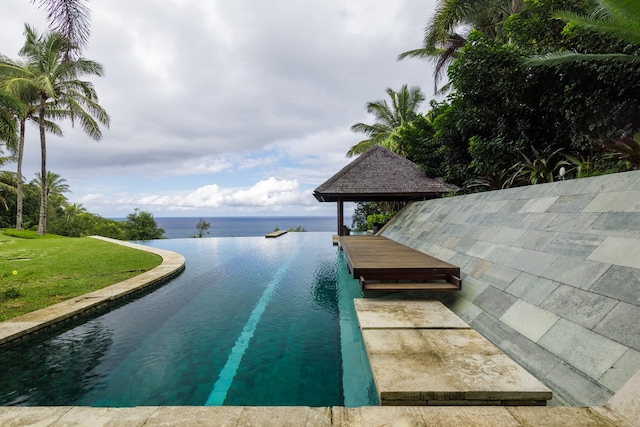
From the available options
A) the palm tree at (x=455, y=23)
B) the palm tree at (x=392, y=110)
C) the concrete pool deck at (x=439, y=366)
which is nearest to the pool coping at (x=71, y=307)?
the concrete pool deck at (x=439, y=366)

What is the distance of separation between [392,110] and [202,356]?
23.7 metres

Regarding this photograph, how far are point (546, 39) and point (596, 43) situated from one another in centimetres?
191

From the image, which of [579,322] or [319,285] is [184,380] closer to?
[579,322]

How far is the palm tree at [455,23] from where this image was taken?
40.4 feet

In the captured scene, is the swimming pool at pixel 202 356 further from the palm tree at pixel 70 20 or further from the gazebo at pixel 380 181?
the gazebo at pixel 380 181

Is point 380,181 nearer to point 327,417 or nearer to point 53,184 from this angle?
point 327,417

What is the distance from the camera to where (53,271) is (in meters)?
8.65

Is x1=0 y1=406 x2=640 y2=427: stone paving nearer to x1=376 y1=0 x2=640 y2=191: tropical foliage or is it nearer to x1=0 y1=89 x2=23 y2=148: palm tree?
x1=376 y1=0 x2=640 y2=191: tropical foliage

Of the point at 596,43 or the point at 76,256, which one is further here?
the point at 76,256

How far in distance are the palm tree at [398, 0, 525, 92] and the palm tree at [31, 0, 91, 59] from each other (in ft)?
43.2

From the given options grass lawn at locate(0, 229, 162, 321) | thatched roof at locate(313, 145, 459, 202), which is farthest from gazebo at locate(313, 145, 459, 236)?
grass lawn at locate(0, 229, 162, 321)

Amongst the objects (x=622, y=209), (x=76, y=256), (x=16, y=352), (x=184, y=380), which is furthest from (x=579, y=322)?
(x=76, y=256)

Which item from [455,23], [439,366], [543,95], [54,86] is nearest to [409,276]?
[439,366]

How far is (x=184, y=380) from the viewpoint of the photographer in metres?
3.59
